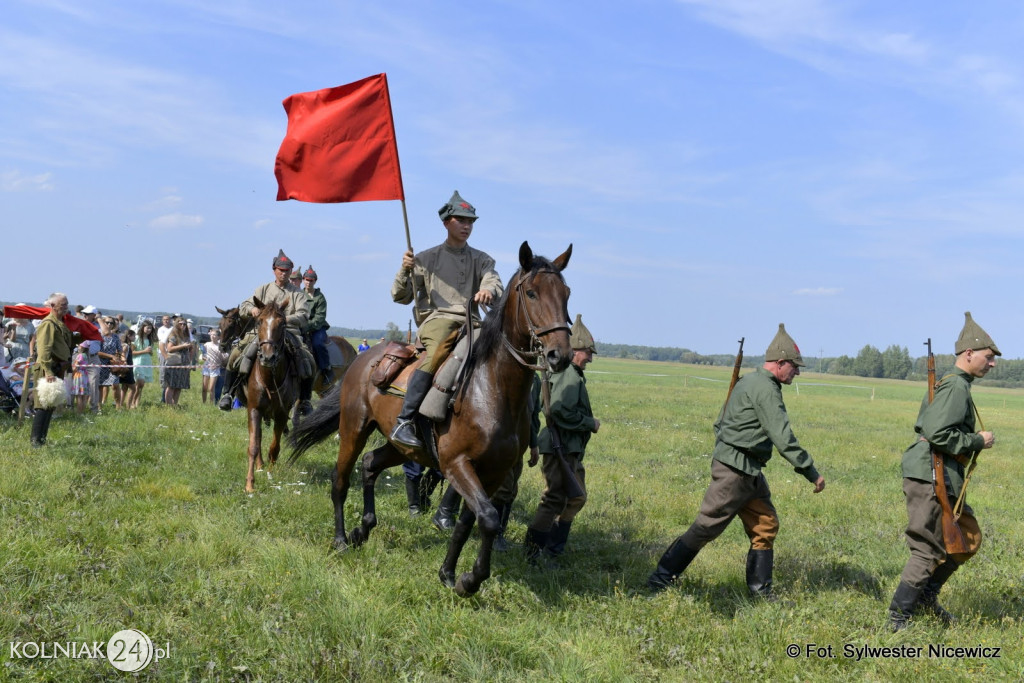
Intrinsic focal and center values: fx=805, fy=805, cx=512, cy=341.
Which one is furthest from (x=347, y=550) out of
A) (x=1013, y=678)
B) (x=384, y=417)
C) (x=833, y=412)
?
(x=833, y=412)

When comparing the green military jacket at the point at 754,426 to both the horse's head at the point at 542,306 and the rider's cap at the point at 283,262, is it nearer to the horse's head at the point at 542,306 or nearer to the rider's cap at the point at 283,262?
the horse's head at the point at 542,306

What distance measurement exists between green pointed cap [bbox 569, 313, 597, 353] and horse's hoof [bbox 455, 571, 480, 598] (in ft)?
9.42

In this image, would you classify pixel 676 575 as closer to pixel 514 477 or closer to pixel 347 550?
pixel 514 477

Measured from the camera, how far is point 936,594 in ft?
23.0

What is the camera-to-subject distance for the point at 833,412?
112 feet

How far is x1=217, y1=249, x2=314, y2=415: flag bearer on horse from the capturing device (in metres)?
11.6

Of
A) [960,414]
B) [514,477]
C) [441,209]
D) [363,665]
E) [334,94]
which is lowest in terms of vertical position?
[363,665]

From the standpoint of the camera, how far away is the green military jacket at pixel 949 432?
259 inches

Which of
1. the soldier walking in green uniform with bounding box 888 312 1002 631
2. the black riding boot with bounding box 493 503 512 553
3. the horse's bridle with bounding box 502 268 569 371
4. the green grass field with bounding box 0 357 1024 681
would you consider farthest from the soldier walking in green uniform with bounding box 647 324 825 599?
the horse's bridle with bounding box 502 268 569 371

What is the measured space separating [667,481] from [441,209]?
7.50 metres

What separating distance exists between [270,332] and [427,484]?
3.27m

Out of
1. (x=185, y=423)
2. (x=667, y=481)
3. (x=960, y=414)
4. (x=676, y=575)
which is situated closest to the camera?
(x=960, y=414)

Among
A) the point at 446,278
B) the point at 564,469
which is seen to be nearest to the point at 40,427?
the point at 446,278

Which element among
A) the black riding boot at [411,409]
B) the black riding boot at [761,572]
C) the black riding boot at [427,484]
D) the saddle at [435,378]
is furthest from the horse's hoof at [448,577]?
the black riding boot at [761,572]
